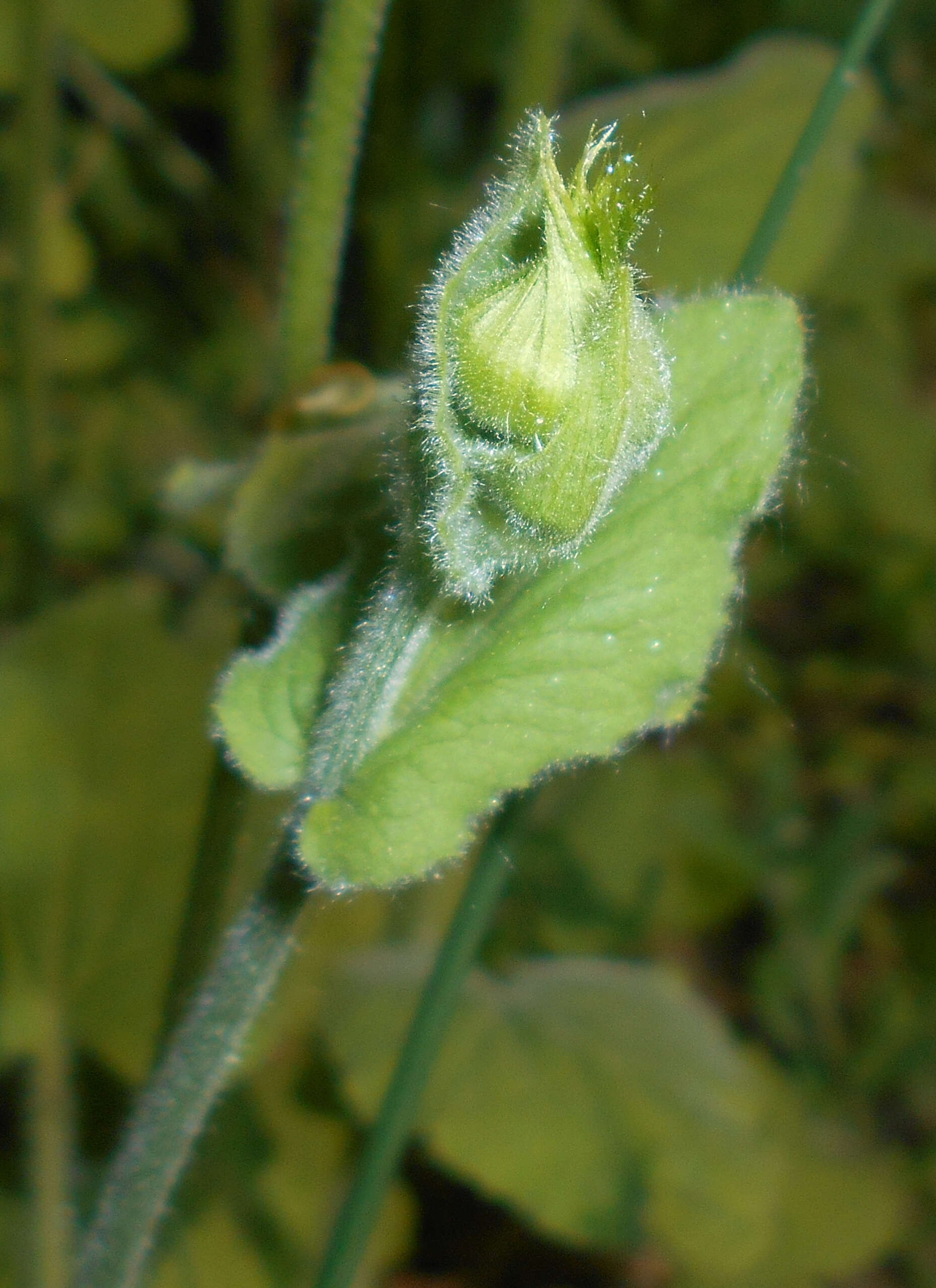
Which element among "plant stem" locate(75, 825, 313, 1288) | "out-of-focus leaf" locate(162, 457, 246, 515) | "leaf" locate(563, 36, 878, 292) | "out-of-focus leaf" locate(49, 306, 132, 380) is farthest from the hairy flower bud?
"out-of-focus leaf" locate(49, 306, 132, 380)

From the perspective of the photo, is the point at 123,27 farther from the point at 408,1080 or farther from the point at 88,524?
the point at 408,1080

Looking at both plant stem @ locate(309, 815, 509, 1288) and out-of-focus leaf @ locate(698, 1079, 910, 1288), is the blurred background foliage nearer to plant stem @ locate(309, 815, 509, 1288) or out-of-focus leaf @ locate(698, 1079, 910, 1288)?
out-of-focus leaf @ locate(698, 1079, 910, 1288)

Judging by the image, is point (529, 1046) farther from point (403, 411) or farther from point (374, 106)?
point (374, 106)

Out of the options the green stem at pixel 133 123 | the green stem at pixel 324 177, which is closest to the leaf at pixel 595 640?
the green stem at pixel 324 177

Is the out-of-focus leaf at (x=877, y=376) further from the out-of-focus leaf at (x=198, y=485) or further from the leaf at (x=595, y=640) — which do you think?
the leaf at (x=595, y=640)

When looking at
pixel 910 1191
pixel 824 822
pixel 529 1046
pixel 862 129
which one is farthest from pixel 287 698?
pixel 824 822

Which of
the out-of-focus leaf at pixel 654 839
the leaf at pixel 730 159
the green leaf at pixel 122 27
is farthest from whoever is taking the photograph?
the out-of-focus leaf at pixel 654 839

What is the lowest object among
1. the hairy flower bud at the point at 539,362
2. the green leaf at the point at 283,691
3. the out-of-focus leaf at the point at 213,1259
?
the out-of-focus leaf at the point at 213,1259
